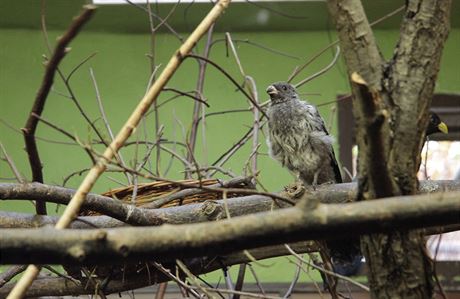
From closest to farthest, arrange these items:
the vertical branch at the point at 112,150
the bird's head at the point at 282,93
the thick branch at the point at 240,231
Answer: the thick branch at the point at 240,231 → the vertical branch at the point at 112,150 → the bird's head at the point at 282,93

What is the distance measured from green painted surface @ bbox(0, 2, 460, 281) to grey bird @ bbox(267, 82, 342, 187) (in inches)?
36.1

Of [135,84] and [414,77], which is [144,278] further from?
[135,84]

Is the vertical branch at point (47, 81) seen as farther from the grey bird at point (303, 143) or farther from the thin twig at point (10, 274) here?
the grey bird at point (303, 143)

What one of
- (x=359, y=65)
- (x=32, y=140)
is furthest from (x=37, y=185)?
(x=359, y=65)

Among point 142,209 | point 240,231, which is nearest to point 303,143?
point 142,209

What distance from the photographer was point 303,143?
10.6 feet

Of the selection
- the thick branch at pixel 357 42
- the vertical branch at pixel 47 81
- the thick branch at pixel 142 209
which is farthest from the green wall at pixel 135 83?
the thick branch at pixel 357 42

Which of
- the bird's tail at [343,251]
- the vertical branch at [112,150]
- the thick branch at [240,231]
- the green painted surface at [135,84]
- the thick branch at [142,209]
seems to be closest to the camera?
the thick branch at [240,231]

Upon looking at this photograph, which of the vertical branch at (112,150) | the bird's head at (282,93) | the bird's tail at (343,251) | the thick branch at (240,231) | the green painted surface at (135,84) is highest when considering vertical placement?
the green painted surface at (135,84)

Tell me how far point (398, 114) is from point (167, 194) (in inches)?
44.4

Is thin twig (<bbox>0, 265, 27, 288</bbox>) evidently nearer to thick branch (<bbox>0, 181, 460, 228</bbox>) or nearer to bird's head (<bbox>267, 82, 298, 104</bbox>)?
thick branch (<bbox>0, 181, 460, 228</bbox>)

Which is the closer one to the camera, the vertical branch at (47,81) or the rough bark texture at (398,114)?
the vertical branch at (47,81)

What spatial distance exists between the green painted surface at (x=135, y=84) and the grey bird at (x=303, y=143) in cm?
92

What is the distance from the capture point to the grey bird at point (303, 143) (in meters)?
3.22
